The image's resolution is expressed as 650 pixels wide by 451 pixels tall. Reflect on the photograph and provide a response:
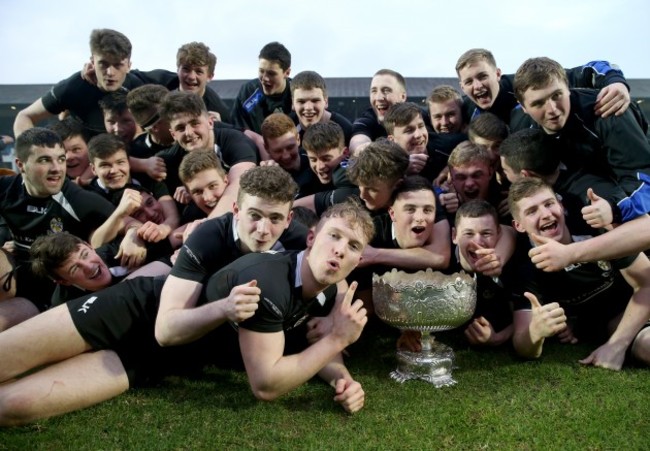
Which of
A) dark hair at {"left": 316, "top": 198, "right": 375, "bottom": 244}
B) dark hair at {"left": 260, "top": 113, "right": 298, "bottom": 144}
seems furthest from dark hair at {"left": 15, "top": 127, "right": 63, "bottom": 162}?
dark hair at {"left": 316, "top": 198, "right": 375, "bottom": 244}

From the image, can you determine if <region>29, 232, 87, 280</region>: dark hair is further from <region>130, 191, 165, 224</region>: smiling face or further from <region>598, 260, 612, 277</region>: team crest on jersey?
<region>598, 260, 612, 277</region>: team crest on jersey

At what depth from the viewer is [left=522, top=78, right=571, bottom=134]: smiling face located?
170 inches

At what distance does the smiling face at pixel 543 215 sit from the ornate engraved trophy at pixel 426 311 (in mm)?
672

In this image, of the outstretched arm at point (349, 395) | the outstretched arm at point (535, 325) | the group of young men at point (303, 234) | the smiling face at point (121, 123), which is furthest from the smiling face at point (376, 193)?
the smiling face at point (121, 123)

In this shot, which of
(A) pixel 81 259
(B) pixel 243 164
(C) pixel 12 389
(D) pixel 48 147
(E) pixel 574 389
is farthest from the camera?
(B) pixel 243 164

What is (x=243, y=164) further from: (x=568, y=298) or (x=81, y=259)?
(x=568, y=298)

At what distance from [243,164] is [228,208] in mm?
821

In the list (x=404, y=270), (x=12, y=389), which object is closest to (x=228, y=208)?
(x=404, y=270)

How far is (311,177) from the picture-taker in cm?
586

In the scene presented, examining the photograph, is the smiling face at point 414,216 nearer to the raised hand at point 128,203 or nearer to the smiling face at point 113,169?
the raised hand at point 128,203

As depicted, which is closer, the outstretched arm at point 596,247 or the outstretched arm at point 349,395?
the outstretched arm at point 349,395

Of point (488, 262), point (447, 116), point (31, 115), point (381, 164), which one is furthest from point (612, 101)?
point (31, 115)

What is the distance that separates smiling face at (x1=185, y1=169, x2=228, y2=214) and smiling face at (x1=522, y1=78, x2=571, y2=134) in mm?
2705

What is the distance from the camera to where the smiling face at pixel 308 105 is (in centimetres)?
661
